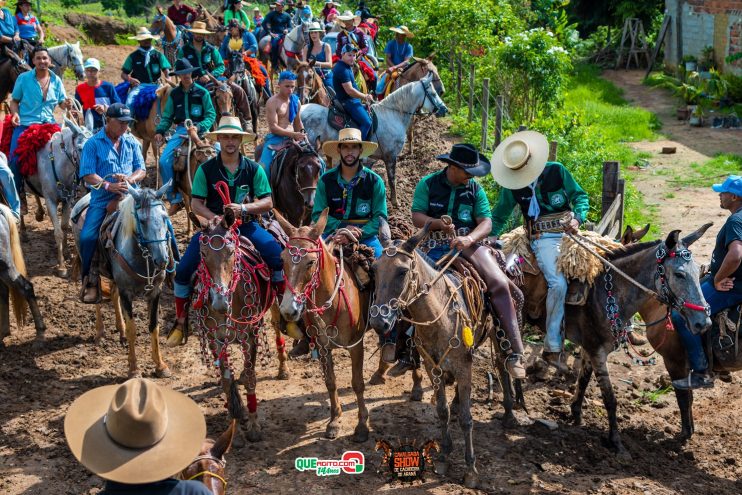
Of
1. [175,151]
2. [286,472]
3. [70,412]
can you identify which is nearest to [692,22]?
[175,151]

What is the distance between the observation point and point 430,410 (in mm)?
8570

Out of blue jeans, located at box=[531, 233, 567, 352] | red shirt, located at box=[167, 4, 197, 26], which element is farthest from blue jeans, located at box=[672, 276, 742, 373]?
red shirt, located at box=[167, 4, 197, 26]

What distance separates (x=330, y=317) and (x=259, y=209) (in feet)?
4.40

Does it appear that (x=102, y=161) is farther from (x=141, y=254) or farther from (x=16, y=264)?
(x=16, y=264)

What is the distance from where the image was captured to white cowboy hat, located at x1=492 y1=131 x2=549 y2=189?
813 centimetres

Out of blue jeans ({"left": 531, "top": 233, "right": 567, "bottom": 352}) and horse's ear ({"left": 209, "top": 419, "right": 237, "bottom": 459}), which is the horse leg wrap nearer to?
blue jeans ({"left": 531, "top": 233, "right": 567, "bottom": 352})

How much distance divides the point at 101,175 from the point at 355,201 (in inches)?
123

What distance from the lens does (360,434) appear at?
7844 millimetres

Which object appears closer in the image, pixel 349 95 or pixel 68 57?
pixel 349 95

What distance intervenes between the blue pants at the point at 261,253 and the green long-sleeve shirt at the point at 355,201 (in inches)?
21.5

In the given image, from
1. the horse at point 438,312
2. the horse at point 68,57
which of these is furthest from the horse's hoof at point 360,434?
the horse at point 68,57

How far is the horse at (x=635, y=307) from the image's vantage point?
291 inches

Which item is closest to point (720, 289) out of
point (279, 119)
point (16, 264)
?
point (279, 119)

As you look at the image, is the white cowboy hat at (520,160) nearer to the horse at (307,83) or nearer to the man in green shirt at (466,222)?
the man in green shirt at (466,222)
